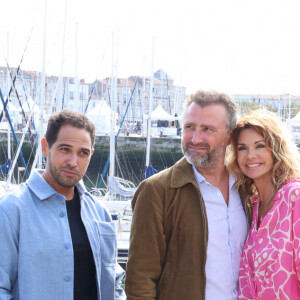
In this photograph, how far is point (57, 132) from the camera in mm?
2812

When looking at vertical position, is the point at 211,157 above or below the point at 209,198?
above

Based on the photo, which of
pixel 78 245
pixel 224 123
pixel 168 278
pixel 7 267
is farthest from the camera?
pixel 224 123

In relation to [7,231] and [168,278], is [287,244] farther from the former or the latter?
[7,231]

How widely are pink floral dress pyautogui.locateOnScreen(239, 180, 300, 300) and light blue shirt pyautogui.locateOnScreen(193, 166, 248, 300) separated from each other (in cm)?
6

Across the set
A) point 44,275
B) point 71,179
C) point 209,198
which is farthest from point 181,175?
point 44,275

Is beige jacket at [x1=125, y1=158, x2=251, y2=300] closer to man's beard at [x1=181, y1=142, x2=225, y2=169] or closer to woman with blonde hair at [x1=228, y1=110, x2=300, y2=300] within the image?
man's beard at [x1=181, y1=142, x2=225, y2=169]

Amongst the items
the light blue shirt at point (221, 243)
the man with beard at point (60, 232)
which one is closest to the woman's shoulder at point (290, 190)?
the light blue shirt at point (221, 243)

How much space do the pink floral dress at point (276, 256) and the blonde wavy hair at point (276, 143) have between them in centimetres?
16

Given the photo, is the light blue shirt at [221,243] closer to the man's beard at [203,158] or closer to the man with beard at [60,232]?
the man's beard at [203,158]

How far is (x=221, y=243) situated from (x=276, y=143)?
28.7 inches

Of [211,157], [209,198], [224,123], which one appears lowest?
[209,198]

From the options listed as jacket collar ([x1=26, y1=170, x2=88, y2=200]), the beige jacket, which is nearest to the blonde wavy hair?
the beige jacket

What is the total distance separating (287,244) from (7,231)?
154 centimetres

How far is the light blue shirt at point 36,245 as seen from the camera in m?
2.43
